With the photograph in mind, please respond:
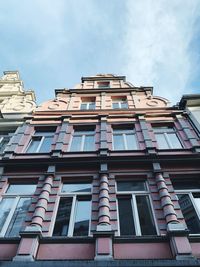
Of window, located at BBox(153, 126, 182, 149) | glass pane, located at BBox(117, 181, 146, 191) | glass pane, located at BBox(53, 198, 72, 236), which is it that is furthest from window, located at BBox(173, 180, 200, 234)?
glass pane, located at BBox(53, 198, 72, 236)

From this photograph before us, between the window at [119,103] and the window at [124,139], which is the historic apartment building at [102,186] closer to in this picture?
the window at [124,139]

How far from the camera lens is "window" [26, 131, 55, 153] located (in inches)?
454

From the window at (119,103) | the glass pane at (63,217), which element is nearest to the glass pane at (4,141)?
the glass pane at (63,217)

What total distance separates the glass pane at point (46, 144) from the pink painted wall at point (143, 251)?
20.4 ft

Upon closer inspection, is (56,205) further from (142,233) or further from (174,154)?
(174,154)

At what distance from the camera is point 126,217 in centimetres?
767

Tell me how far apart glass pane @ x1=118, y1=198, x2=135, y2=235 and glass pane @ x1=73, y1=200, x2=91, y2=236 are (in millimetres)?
1015

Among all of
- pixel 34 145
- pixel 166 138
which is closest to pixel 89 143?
pixel 34 145

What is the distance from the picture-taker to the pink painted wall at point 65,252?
6.26m

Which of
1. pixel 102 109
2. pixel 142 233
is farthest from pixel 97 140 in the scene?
pixel 142 233

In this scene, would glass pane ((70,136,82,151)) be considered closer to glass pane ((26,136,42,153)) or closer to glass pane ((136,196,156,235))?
glass pane ((26,136,42,153))

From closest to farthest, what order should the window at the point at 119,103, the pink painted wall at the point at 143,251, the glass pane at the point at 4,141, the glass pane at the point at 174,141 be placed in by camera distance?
1. the pink painted wall at the point at 143,251
2. the glass pane at the point at 174,141
3. the glass pane at the point at 4,141
4. the window at the point at 119,103

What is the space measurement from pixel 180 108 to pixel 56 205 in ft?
30.2

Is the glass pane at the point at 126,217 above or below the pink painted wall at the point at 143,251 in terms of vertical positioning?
above
